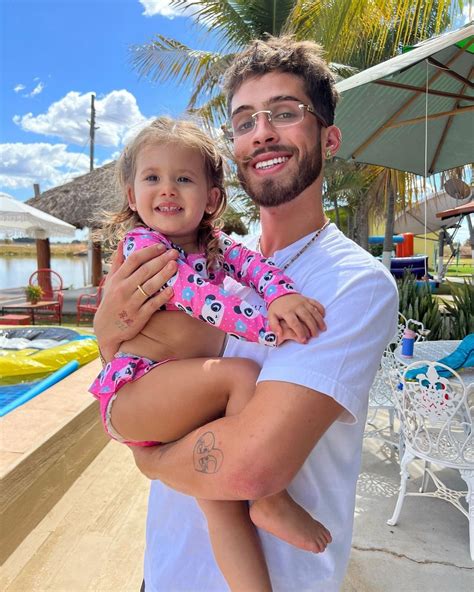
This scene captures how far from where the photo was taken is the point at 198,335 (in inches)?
56.0

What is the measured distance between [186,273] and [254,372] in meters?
0.39

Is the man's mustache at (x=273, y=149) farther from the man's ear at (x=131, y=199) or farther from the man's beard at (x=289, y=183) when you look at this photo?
the man's ear at (x=131, y=199)

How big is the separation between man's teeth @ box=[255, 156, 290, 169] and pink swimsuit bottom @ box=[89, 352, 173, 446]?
26.6 inches

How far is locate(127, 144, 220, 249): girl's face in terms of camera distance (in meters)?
1.59

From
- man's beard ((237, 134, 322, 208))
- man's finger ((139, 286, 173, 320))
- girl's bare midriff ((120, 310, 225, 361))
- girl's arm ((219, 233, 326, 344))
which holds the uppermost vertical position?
man's beard ((237, 134, 322, 208))

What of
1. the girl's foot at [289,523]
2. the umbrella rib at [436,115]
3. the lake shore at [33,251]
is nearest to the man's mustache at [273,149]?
the girl's foot at [289,523]

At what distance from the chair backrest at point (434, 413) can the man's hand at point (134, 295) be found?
207 cm

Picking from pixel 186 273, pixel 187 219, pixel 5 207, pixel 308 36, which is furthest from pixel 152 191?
pixel 5 207

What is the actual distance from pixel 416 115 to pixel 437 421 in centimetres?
377

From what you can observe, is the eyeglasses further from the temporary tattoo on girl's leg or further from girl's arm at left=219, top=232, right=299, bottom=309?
the temporary tattoo on girl's leg

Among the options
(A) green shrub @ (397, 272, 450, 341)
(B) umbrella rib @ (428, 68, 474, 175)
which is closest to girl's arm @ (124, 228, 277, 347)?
(B) umbrella rib @ (428, 68, 474, 175)

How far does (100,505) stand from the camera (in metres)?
3.65

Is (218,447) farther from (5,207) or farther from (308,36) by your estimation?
(5,207)

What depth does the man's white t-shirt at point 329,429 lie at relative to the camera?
1.03 meters
